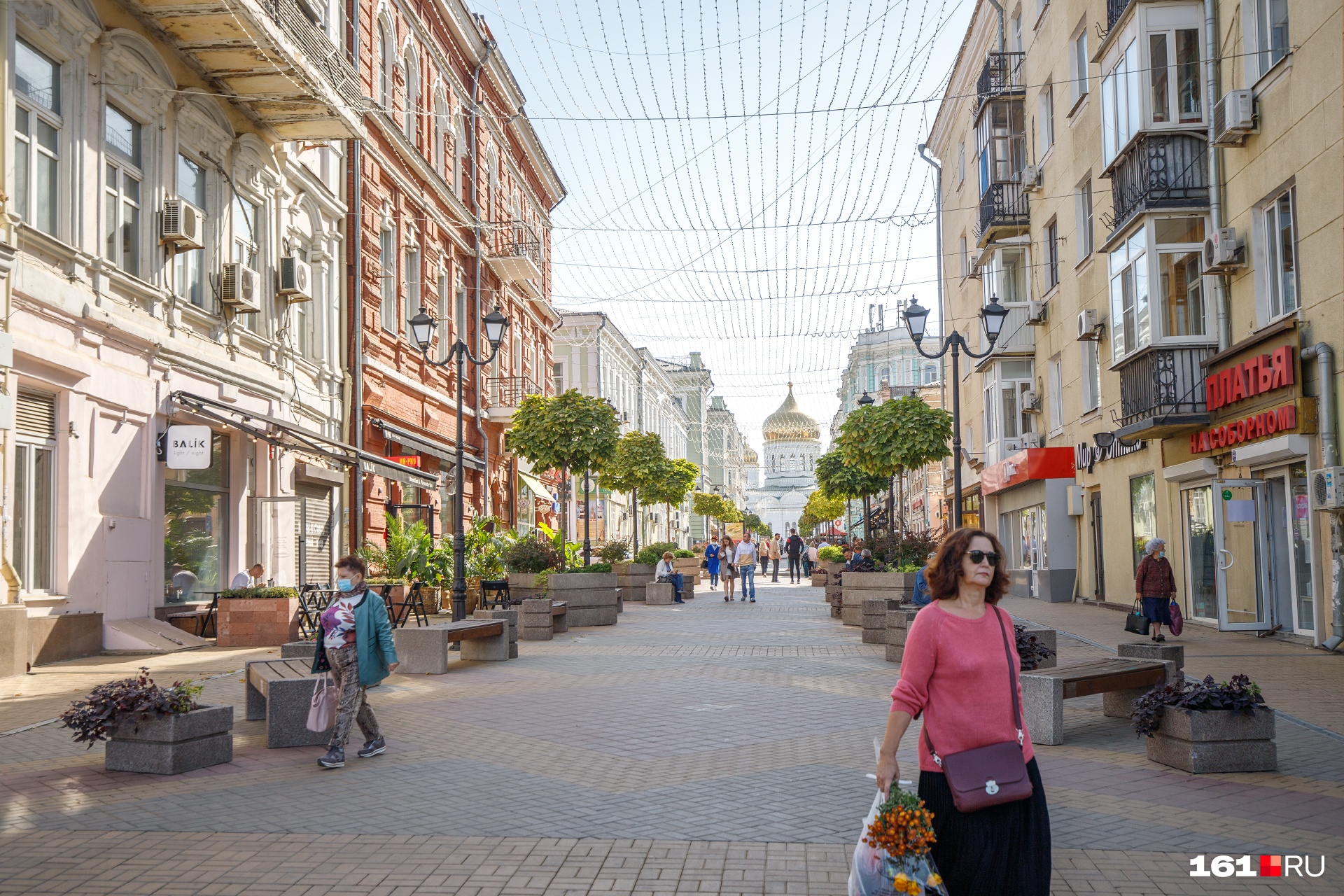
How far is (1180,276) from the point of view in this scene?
66.2 feet

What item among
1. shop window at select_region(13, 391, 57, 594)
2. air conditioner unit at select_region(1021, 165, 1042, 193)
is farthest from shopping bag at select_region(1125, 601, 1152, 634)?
air conditioner unit at select_region(1021, 165, 1042, 193)

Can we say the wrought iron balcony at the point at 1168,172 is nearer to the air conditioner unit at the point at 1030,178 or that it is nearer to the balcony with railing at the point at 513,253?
the air conditioner unit at the point at 1030,178

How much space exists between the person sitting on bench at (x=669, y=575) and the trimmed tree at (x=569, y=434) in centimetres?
607

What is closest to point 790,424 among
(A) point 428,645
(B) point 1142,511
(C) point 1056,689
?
(B) point 1142,511

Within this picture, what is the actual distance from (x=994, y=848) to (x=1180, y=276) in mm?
18240

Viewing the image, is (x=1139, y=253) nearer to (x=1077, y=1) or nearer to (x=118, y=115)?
(x=1077, y=1)

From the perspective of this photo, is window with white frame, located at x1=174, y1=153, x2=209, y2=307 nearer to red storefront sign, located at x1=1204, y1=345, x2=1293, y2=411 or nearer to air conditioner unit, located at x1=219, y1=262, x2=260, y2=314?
air conditioner unit, located at x1=219, y1=262, x2=260, y2=314

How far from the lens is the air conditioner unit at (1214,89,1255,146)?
1695 cm

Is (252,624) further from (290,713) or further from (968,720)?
(968,720)

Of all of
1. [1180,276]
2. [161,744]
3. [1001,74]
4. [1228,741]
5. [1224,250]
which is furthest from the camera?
[1001,74]

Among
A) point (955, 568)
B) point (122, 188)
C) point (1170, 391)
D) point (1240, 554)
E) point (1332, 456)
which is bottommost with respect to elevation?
point (1240, 554)

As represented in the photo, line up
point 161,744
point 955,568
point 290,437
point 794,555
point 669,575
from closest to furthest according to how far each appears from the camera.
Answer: point 955,568
point 161,744
point 290,437
point 669,575
point 794,555

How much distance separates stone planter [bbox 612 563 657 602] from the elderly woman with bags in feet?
58.9

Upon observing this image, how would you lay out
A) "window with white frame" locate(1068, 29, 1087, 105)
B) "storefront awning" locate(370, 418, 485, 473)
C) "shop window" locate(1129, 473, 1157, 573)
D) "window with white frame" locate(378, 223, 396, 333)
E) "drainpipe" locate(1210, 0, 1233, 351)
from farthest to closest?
"window with white frame" locate(378, 223, 396, 333) → "window with white frame" locate(1068, 29, 1087, 105) → "storefront awning" locate(370, 418, 485, 473) → "shop window" locate(1129, 473, 1157, 573) → "drainpipe" locate(1210, 0, 1233, 351)
